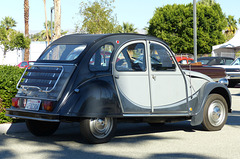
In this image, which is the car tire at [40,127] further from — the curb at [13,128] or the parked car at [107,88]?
the curb at [13,128]

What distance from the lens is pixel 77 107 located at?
6.95 meters

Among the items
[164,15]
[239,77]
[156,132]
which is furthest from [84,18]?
[156,132]

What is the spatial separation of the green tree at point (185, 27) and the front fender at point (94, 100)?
61.8 m

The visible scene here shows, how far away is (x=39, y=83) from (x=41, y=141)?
42.1 inches

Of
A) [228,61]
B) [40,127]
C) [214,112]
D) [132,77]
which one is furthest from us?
[228,61]

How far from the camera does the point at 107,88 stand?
24.0 ft

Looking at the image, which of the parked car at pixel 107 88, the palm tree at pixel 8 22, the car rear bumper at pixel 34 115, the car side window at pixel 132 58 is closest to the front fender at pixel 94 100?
the parked car at pixel 107 88

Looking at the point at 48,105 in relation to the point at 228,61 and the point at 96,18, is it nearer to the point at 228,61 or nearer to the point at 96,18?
the point at 228,61

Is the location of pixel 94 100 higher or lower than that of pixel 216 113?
higher

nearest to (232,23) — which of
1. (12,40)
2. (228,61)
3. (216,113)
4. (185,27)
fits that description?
(185,27)

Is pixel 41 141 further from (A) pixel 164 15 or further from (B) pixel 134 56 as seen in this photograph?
(A) pixel 164 15

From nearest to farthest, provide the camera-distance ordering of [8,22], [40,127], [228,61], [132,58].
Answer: [132,58] < [40,127] < [228,61] < [8,22]

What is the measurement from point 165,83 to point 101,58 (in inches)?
52.1

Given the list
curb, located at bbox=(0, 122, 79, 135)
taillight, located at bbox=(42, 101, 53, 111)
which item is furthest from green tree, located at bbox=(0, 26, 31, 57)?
taillight, located at bbox=(42, 101, 53, 111)
